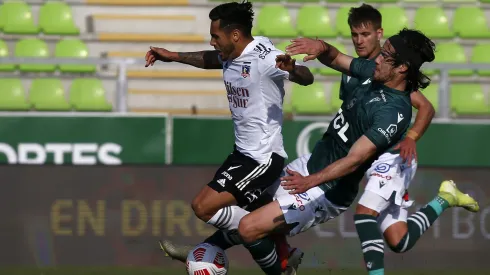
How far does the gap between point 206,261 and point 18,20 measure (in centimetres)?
904

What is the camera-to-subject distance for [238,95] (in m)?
7.56

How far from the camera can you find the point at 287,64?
6.96 metres

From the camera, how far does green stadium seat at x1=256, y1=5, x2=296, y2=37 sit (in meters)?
15.2

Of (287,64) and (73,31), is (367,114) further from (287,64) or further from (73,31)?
(73,31)

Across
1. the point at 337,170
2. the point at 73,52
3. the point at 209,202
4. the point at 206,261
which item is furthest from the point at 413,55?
the point at 73,52

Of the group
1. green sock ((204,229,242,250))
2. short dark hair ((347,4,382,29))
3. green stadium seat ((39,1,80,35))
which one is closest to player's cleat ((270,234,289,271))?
green sock ((204,229,242,250))

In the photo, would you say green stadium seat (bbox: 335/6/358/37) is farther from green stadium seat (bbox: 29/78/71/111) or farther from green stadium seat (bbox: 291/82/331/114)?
green stadium seat (bbox: 29/78/71/111)

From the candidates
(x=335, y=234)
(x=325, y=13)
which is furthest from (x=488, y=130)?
(x=325, y=13)

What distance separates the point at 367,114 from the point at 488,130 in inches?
202

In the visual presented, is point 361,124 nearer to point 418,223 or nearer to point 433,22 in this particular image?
point 418,223

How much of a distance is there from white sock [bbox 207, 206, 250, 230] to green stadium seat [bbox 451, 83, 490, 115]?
Answer: 7.34 metres

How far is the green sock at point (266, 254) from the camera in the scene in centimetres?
753

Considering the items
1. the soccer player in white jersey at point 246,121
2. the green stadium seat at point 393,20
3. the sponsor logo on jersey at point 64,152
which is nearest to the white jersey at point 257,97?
the soccer player in white jersey at point 246,121

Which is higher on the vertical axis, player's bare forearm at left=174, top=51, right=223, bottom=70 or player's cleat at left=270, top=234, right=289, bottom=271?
player's bare forearm at left=174, top=51, right=223, bottom=70
